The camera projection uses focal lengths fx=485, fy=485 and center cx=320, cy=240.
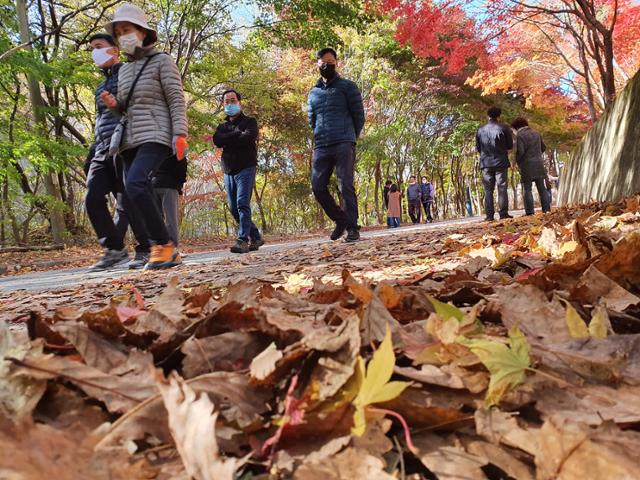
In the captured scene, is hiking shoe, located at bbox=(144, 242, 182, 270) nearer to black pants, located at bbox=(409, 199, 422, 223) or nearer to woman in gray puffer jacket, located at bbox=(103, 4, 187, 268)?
woman in gray puffer jacket, located at bbox=(103, 4, 187, 268)

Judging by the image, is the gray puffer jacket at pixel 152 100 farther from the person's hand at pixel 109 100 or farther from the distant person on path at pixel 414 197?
the distant person on path at pixel 414 197

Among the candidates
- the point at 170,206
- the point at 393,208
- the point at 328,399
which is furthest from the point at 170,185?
the point at 393,208

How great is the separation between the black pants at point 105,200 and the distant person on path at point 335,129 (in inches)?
78.5

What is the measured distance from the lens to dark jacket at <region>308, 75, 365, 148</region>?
5258 millimetres

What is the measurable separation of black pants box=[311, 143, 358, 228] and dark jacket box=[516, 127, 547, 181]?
4317 mm

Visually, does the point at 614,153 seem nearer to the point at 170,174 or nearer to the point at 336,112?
the point at 336,112

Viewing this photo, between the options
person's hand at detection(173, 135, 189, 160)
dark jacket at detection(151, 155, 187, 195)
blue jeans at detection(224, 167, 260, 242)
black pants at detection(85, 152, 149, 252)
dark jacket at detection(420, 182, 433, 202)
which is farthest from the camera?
dark jacket at detection(420, 182, 433, 202)

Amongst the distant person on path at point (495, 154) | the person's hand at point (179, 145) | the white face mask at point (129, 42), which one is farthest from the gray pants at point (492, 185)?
the white face mask at point (129, 42)

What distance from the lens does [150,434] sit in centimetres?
59

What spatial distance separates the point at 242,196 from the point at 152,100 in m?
1.81

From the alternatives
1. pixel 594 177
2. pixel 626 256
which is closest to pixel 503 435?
pixel 626 256

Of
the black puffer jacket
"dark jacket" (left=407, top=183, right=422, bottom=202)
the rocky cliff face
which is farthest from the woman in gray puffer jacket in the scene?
"dark jacket" (left=407, top=183, right=422, bottom=202)

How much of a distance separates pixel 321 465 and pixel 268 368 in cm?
18

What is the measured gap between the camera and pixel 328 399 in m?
0.59
